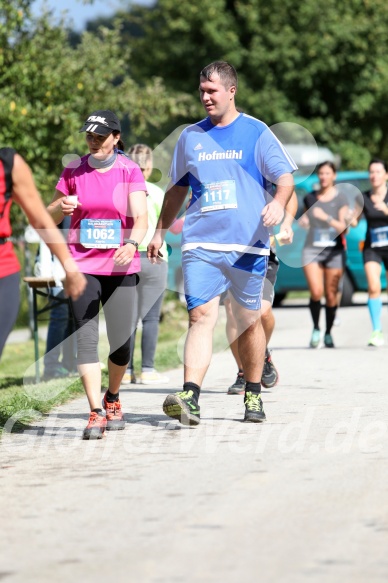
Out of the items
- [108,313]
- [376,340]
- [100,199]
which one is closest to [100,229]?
[100,199]

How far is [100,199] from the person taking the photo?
754 centimetres

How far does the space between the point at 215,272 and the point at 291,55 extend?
24.1m

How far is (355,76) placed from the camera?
3259cm

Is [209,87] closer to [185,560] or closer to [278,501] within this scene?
[278,501]

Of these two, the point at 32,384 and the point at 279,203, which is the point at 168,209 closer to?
the point at 279,203

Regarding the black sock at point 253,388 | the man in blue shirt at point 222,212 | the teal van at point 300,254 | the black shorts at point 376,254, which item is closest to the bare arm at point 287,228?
the man in blue shirt at point 222,212

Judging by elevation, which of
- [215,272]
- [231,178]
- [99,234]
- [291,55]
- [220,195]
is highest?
[291,55]

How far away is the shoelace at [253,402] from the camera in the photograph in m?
7.87

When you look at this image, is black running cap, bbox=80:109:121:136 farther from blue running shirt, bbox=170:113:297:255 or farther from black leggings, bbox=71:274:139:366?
black leggings, bbox=71:274:139:366

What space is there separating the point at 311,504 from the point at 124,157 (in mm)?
3064

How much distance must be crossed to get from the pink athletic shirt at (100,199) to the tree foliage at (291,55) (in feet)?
77.9

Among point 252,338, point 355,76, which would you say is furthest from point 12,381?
point 355,76

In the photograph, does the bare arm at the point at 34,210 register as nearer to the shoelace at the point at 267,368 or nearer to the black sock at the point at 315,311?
the shoelace at the point at 267,368

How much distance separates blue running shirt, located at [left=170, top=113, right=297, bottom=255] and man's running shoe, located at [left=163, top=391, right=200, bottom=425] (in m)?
0.90
